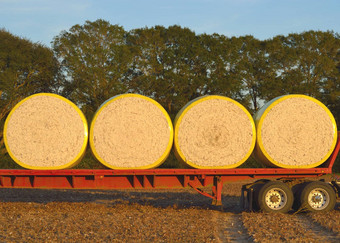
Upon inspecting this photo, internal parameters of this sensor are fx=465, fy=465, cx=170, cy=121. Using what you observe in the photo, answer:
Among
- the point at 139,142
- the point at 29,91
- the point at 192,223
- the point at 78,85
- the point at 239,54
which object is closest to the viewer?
the point at 192,223

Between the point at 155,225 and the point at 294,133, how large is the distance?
4259 millimetres

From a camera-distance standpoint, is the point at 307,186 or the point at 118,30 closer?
the point at 307,186

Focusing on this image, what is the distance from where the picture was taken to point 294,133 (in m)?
11.5

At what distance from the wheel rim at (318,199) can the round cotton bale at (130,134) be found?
3.84 meters

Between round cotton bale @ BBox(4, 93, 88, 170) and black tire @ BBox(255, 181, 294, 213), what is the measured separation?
4.52 meters

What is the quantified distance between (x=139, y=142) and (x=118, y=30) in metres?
28.6

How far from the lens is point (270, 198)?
38.1 ft

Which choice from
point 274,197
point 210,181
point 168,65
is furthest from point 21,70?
point 274,197

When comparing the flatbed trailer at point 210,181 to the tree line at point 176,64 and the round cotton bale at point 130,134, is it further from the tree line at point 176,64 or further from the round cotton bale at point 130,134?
the tree line at point 176,64

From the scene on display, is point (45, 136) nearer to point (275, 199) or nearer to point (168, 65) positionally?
point (275, 199)

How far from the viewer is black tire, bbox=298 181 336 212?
11.6 metres

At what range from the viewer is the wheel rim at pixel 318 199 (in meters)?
11.7

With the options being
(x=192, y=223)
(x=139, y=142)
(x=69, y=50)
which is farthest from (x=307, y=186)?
(x=69, y=50)

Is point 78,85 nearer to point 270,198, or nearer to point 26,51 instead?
point 26,51
